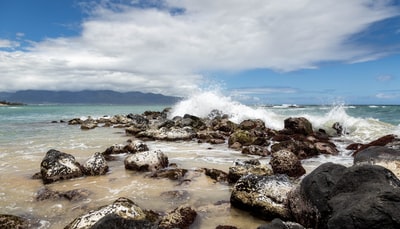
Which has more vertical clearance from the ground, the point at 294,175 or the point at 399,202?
the point at 399,202

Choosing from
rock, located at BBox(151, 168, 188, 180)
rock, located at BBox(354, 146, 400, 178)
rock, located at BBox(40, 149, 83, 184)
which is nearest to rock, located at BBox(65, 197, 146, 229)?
rock, located at BBox(151, 168, 188, 180)

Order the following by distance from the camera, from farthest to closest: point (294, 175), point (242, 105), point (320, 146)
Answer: point (242, 105) < point (320, 146) < point (294, 175)

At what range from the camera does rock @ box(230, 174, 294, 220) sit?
5.70 metres

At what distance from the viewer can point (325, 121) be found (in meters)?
21.0

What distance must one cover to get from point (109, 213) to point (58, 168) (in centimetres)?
391

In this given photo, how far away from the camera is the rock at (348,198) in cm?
362

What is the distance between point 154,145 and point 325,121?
11.9 m

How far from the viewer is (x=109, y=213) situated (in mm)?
5031

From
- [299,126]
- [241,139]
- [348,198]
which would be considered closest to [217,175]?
[348,198]

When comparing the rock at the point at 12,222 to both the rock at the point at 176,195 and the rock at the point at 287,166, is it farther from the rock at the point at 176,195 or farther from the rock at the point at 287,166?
the rock at the point at 287,166

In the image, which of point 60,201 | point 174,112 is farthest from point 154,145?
point 174,112

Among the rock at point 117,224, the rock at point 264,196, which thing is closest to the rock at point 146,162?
the rock at point 264,196

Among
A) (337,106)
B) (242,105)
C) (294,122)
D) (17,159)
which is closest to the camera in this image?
(17,159)

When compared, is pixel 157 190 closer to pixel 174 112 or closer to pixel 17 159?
pixel 17 159
